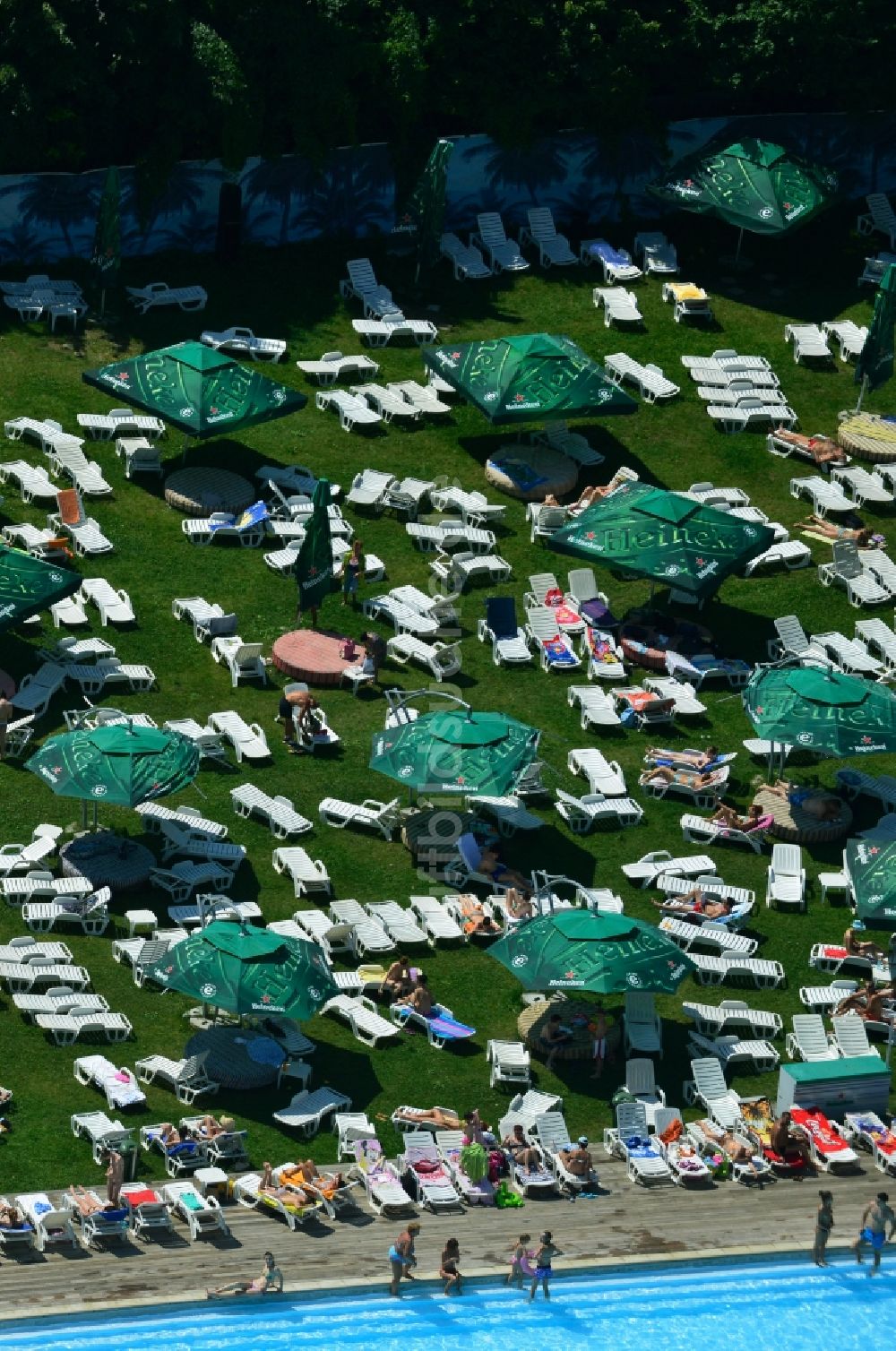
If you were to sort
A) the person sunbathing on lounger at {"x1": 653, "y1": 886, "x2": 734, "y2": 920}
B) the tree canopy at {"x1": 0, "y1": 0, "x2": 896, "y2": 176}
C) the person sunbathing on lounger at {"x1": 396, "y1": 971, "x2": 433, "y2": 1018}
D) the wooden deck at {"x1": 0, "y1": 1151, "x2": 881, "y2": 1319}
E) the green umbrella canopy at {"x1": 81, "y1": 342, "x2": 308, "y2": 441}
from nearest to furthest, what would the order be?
the wooden deck at {"x1": 0, "y1": 1151, "x2": 881, "y2": 1319} < the person sunbathing on lounger at {"x1": 396, "y1": 971, "x2": 433, "y2": 1018} < the person sunbathing on lounger at {"x1": 653, "y1": 886, "x2": 734, "y2": 920} < the green umbrella canopy at {"x1": 81, "y1": 342, "x2": 308, "y2": 441} < the tree canopy at {"x1": 0, "y1": 0, "x2": 896, "y2": 176}

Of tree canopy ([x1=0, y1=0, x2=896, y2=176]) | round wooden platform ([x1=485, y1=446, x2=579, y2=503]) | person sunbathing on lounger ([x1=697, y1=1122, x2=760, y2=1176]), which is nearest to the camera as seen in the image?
person sunbathing on lounger ([x1=697, y1=1122, x2=760, y2=1176])

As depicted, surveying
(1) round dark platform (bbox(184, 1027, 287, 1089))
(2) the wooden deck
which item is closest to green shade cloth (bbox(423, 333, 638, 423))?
(1) round dark platform (bbox(184, 1027, 287, 1089))

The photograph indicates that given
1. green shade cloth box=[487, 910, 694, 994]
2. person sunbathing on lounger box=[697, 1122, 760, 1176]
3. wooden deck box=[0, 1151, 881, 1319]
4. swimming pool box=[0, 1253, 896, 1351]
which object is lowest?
swimming pool box=[0, 1253, 896, 1351]

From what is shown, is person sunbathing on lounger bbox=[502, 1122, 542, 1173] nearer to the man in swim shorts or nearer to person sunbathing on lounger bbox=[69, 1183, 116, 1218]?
the man in swim shorts

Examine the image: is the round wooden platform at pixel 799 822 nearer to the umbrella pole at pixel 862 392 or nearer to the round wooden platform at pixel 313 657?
the round wooden platform at pixel 313 657

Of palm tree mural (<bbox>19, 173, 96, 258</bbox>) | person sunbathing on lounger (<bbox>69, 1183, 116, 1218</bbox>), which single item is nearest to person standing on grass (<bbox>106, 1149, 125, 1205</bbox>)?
person sunbathing on lounger (<bbox>69, 1183, 116, 1218</bbox>)

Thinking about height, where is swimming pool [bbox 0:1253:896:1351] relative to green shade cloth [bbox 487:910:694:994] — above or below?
below

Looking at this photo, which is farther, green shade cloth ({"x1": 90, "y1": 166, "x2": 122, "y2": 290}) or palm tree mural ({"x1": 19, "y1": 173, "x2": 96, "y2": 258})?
palm tree mural ({"x1": 19, "y1": 173, "x2": 96, "y2": 258})

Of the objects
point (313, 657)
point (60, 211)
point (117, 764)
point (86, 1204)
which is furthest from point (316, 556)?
point (86, 1204)
